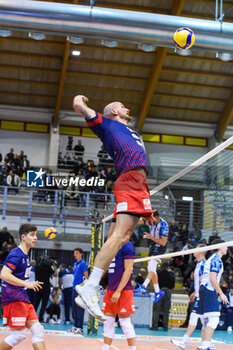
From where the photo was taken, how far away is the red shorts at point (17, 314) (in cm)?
590

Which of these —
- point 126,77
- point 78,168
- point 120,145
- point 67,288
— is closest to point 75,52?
point 126,77

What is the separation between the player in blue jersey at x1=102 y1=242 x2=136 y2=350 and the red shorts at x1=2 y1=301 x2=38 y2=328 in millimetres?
1073

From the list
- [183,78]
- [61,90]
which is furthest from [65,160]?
[183,78]

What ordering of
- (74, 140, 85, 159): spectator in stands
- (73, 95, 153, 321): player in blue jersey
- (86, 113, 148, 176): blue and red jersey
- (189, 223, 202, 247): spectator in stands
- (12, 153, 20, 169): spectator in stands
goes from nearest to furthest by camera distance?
(73, 95, 153, 321): player in blue jersey < (86, 113, 148, 176): blue and red jersey < (189, 223, 202, 247): spectator in stands < (12, 153, 20, 169): spectator in stands < (74, 140, 85, 159): spectator in stands

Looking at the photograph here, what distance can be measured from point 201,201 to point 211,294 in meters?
8.51

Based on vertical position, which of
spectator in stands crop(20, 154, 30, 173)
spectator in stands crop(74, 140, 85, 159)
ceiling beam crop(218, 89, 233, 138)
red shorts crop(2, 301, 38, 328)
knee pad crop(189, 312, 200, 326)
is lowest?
knee pad crop(189, 312, 200, 326)

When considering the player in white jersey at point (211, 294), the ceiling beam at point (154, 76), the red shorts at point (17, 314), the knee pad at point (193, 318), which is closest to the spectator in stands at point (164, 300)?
the knee pad at point (193, 318)

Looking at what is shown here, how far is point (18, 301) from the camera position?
600cm

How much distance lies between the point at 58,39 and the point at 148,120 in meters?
7.21

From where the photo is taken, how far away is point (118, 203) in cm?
432

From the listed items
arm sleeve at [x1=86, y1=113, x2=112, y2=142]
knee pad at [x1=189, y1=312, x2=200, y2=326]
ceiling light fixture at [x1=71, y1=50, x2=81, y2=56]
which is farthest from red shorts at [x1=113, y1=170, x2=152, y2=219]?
ceiling light fixture at [x1=71, y1=50, x2=81, y2=56]

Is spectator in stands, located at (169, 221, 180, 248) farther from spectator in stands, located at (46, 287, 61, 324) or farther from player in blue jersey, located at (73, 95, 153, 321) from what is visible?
player in blue jersey, located at (73, 95, 153, 321)

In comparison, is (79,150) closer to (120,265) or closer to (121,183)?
(120,265)

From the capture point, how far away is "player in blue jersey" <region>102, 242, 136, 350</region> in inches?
258
